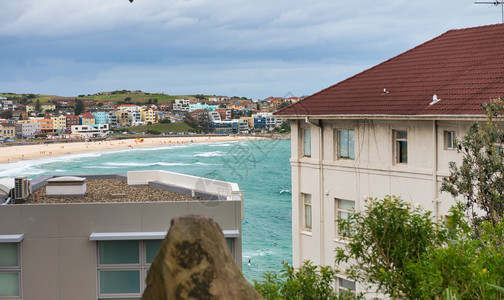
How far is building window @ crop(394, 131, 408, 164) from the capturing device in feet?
73.4

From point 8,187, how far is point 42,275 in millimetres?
3826

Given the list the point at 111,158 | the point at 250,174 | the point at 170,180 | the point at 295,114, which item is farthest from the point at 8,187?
the point at 111,158

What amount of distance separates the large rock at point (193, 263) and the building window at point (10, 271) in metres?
14.1

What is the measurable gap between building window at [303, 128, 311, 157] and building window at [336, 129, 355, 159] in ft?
5.04

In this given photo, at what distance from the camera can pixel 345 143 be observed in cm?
2425

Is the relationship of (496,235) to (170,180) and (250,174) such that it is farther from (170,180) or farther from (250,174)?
(250,174)

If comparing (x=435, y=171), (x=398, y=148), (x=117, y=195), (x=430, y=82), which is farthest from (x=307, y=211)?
(x=117, y=195)

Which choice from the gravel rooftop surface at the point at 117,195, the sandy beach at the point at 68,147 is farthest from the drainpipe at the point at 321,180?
the sandy beach at the point at 68,147

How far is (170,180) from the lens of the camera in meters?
24.2

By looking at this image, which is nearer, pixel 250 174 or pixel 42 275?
pixel 42 275

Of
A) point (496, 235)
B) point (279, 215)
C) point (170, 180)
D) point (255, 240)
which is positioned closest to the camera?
point (496, 235)

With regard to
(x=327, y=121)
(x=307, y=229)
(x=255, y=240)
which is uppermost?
(x=327, y=121)

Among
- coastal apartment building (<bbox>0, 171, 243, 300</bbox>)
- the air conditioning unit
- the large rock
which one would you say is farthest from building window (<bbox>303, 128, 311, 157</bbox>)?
the large rock

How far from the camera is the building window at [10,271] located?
17339mm
